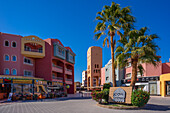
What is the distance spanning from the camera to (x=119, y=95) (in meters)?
15.6

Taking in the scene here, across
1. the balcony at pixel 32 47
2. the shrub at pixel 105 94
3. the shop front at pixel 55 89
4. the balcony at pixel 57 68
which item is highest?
the balcony at pixel 32 47

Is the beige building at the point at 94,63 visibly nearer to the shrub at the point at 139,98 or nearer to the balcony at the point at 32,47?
the balcony at the point at 32,47

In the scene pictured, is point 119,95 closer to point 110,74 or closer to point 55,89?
point 55,89

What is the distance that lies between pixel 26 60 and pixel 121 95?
2504cm

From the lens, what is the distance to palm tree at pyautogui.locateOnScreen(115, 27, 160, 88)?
16.6 m

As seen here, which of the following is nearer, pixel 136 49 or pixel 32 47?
pixel 136 49

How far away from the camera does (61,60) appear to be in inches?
1698

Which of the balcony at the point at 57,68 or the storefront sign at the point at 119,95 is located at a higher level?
the balcony at the point at 57,68

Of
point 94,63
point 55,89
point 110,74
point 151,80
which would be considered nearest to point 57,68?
point 55,89

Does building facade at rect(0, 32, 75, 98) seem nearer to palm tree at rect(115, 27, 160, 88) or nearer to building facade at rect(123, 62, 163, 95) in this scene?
palm tree at rect(115, 27, 160, 88)

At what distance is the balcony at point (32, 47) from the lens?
33.3 m

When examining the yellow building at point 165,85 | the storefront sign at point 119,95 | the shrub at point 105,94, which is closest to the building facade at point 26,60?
the shrub at point 105,94

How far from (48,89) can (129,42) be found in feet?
65.9

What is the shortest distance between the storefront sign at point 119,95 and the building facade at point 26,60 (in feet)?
48.9
